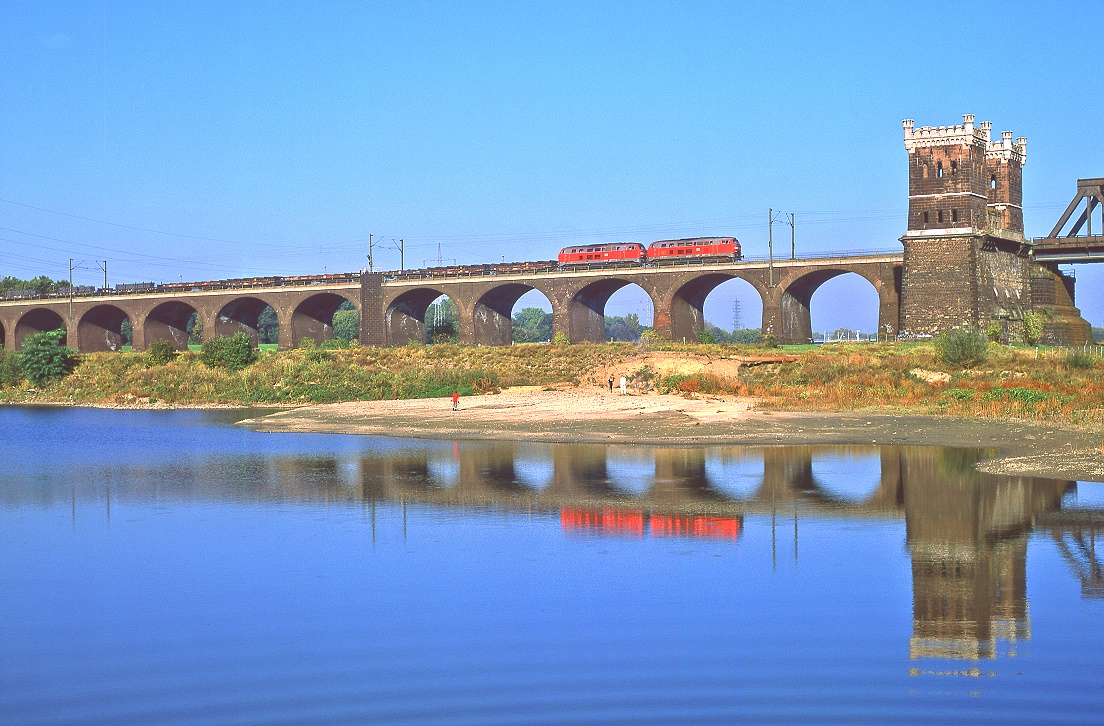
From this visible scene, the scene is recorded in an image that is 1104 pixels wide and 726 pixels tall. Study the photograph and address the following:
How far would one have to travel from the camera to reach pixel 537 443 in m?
34.4

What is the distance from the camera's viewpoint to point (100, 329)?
360 feet

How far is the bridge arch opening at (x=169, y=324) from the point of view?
103000mm

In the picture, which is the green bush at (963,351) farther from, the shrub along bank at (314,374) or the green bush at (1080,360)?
the shrub along bank at (314,374)

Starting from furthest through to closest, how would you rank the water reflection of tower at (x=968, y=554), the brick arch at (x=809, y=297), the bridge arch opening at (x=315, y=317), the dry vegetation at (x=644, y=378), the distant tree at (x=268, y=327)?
the distant tree at (x=268, y=327), the bridge arch opening at (x=315, y=317), the brick arch at (x=809, y=297), the dry vegetation at (x=644, y=378), the water reflection of tower at (x=968, y=554)

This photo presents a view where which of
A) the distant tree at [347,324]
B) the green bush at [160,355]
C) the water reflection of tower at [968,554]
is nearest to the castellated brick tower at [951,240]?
the water reflection of tower at [968,554]

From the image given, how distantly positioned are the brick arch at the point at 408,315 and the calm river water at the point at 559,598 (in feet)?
215

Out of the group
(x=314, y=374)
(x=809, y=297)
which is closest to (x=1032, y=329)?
(x=809, y=297)

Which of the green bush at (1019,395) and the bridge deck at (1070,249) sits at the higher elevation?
the bridge deck at (1070,249)

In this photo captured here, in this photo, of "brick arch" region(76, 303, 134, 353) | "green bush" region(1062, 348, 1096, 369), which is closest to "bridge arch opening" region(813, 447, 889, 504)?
"green bush" region(1062, 348, 1096, 369)

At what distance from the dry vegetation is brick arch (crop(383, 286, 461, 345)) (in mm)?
19098

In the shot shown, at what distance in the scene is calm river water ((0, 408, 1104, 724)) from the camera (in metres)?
11.3

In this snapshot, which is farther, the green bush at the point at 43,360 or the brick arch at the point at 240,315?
the brick arch at the point at 240,315

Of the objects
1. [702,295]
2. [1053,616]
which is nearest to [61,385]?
[702,295]

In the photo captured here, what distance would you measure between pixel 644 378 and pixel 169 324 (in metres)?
68.0
